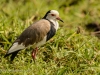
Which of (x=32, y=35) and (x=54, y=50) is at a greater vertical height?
(x=32, y=35)

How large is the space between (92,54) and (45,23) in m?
0.90

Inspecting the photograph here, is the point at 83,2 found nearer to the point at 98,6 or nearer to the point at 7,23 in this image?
the point at 98,6

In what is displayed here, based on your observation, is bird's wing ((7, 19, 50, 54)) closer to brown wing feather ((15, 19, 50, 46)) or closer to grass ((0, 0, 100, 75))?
brown wing feather ((15, 19, 50, 46))

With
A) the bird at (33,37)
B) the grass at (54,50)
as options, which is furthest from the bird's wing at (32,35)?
the grass at (54,50)

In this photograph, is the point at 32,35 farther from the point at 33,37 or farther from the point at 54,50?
the point at 54,50

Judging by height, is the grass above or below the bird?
below

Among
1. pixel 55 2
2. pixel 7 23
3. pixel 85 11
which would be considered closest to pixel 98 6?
pixel 85 11

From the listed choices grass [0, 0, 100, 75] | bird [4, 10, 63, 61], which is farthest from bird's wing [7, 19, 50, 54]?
grass [0, 0, 100, 75]

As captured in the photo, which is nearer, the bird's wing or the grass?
the grass

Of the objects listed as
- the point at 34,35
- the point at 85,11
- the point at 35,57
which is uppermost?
the point at 34,35

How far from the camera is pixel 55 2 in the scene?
9.31 metres

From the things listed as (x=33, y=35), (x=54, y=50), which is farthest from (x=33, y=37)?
(x=54, y=50)

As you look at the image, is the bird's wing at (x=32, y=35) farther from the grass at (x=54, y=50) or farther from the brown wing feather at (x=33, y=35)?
the grass at (x=54, y=50)

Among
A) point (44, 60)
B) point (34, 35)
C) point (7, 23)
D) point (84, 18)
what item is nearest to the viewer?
point (34, 35)
